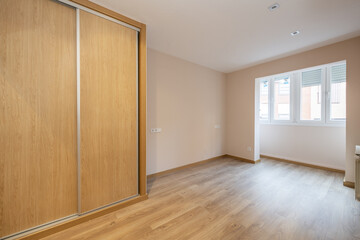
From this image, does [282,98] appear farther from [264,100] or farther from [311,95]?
[311,95]

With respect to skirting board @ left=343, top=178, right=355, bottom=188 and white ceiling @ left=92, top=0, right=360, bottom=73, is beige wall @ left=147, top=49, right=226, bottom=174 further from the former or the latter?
skirting board @ left=343, top=178, right=355, bottom=188

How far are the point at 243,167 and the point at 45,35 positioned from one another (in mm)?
4344

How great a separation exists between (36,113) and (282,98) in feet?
17.8

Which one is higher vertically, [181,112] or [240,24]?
[240,24]

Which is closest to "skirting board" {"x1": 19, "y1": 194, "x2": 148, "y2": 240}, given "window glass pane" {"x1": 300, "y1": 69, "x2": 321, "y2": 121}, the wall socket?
the wall socket

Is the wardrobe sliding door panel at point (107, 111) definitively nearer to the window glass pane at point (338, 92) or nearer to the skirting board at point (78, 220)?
the skirting board at point (78, 220)

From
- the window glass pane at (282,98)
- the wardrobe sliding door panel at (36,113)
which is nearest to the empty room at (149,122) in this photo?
the wardrobe sliding door panel at (36,113)

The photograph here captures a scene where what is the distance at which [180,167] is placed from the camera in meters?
3.57

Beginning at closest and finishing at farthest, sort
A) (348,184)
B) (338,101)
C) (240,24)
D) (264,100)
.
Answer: (240,24) → (348,184) → (338,101) → (264,100)

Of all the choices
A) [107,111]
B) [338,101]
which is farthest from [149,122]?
[338,101]

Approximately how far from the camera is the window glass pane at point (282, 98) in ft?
13.9

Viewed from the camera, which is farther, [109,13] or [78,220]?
[109,13]

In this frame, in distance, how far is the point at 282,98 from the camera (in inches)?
171

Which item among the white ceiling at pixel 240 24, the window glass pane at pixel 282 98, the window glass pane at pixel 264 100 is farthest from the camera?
the window glass pane at pixel 264 100
